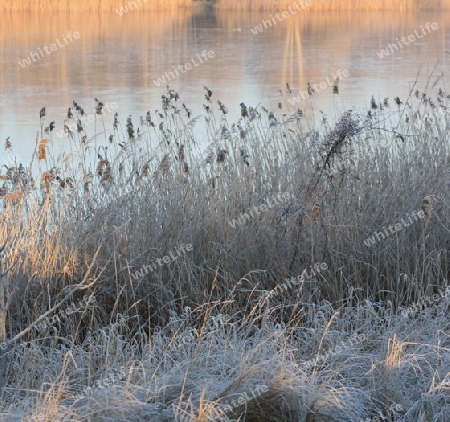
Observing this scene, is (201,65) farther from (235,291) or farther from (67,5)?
(67,5)

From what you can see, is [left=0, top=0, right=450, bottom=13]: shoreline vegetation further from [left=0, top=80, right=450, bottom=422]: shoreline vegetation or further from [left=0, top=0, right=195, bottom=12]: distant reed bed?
[left=0, top=80, right=450, bottom=422]: shoreline vegetation

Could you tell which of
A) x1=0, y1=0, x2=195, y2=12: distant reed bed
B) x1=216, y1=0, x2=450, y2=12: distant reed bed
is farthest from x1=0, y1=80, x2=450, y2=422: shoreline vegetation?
x1=216, y1=0, x2=450, y2=12: distant reed bed

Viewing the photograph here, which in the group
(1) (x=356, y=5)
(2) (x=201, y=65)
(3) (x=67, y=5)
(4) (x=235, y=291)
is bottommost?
(4) (x=235, y=291)

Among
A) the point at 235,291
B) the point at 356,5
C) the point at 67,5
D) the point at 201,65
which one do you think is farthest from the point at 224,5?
the point at 235,291

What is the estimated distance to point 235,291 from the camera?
14.3 ft

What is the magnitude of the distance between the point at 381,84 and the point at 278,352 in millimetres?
8794

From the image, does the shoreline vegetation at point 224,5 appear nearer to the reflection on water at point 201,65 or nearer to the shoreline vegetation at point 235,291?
the reflection on water at point 201,65

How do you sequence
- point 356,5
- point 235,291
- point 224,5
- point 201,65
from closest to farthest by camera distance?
point 235,291 < point 201,65 < point 356,5 < point 224,5

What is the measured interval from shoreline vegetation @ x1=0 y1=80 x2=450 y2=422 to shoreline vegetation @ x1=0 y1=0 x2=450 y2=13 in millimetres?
21288

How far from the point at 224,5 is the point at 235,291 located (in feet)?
89.8

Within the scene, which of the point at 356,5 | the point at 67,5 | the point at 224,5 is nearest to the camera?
the point at 67,5

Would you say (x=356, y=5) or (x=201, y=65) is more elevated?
(x=356, y=5)

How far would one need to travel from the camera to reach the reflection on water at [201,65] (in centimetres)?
1054

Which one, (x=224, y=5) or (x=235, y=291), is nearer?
(x=235, y=291)
